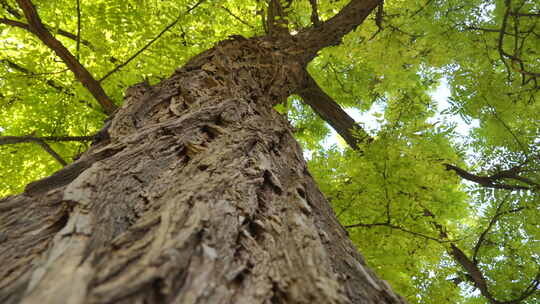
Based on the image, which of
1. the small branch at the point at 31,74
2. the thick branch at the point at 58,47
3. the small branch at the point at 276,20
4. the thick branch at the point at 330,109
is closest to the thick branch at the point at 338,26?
the small branch at the point at 276,20

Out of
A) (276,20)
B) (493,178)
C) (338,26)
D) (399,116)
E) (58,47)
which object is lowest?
(493,178)

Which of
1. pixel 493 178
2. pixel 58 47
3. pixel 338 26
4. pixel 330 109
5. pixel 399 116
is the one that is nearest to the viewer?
pixel 58 47

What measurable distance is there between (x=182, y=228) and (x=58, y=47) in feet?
9.46

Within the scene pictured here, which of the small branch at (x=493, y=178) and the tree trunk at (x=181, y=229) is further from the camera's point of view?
the small branch at (x=493, y=178)

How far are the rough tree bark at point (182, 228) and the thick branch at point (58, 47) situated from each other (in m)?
1.68

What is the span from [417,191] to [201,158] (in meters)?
2.17

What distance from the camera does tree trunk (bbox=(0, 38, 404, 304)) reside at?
595 mm

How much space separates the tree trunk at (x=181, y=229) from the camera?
60 cm

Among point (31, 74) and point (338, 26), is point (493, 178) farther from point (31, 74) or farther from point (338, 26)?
point (31, 74)

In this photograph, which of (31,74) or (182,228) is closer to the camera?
(182,228)

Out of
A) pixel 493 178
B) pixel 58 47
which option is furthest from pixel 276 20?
pixel 493 178

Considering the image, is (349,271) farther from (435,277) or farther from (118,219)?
(435,277)

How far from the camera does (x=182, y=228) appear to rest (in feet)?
2.45

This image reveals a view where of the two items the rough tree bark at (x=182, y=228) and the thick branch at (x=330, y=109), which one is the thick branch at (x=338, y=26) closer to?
the thick branch at (x=330, y=109)
